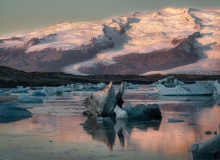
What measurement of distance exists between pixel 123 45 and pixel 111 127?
177 meters

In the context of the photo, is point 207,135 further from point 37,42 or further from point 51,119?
point 37,42

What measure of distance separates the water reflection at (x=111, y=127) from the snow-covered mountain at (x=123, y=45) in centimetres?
14870

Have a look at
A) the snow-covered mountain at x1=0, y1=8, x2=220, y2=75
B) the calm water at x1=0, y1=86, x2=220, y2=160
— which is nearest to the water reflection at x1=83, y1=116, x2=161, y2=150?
the calm water at x1=0, y1=86, x2=220, y2=160

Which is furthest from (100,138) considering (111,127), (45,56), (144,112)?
(45,56)

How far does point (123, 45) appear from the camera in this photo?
611 feet

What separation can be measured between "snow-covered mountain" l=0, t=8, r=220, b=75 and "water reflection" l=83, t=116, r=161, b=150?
5854 inches

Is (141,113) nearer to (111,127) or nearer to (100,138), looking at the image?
(111,127)

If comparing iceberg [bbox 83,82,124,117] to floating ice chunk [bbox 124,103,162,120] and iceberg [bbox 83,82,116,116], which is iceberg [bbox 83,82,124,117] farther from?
floating ice chunk [bbox 124,103,162,120]

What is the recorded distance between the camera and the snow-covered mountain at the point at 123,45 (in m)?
171

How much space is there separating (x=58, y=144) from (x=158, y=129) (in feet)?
8.12

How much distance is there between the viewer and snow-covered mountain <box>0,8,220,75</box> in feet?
561

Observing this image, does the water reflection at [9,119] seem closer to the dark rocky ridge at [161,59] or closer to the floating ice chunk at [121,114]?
the floating ice chunk at [121,114]

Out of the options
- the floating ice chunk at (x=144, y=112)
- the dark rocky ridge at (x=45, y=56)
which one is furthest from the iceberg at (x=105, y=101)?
the dark rocky ridge at (x=45, y=56)

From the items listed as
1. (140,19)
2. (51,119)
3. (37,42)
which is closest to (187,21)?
(140,19)
